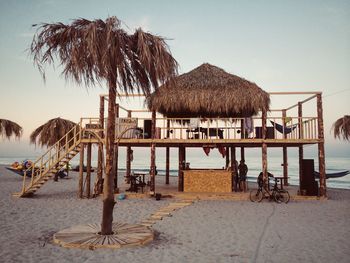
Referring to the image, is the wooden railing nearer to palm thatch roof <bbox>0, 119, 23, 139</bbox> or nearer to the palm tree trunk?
the palm tree trunk

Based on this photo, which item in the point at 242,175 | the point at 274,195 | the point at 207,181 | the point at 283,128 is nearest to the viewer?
the point at 274,195

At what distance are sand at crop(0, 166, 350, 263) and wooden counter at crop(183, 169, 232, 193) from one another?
6.60 ft

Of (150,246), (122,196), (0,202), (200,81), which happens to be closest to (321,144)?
(200,81)

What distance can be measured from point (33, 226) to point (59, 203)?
13.7 ft

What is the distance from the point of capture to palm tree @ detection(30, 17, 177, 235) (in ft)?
21.7

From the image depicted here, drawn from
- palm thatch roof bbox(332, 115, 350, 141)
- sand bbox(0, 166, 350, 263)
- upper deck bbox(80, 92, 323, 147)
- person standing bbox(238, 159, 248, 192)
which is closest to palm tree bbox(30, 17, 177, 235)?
sand bbox(0, 166, 350, 263)

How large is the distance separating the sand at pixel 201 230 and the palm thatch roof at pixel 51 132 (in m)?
9.78

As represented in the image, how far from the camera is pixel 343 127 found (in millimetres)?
20094

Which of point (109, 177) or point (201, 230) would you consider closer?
point (109, 177)

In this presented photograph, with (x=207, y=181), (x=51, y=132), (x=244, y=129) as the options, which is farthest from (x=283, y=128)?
(x=51, y=132)

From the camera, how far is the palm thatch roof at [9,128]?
2389 centimetres

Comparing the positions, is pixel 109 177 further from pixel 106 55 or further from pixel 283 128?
pixel 283 128

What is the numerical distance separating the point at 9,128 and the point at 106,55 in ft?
69.0

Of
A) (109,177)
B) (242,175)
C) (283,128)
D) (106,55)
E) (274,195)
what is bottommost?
(274,195)
